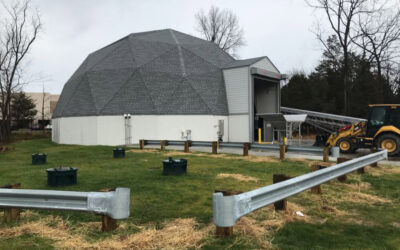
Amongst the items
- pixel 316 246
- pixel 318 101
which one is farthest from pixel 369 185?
pixel 318 101

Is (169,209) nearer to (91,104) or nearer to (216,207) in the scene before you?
(216,207)

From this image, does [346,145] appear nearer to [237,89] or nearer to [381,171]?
[381,171]

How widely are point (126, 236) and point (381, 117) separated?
16.9m

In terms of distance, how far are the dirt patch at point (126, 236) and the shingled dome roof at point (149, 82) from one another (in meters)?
22.2

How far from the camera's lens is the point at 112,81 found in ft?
95.7

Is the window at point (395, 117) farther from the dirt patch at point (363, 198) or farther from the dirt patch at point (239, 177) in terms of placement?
the dirt patch at point (239, 177)

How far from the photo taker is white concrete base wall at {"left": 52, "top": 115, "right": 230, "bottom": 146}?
26.8 meters

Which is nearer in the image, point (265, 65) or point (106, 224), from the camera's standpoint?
point (106, 224)

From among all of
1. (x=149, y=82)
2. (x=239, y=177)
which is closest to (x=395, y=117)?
(x=239, y=177)

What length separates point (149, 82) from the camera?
2869 centimetres

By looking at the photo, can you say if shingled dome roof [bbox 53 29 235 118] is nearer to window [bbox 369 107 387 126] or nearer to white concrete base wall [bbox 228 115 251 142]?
white concrete base wall [bbox 228 115 251 142]

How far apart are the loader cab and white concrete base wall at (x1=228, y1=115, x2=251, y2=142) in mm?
12437

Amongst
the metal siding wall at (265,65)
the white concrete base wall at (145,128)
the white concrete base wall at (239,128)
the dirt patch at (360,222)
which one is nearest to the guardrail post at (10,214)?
the dirt patch at (360,222)

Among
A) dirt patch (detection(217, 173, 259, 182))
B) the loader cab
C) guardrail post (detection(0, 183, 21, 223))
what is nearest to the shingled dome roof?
the loader cab
